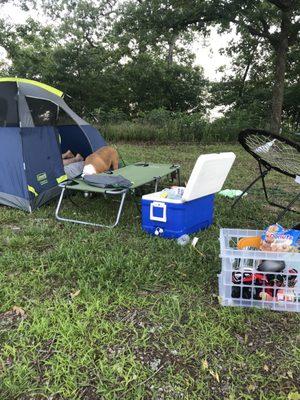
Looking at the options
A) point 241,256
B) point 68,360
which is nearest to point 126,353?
point 68,360

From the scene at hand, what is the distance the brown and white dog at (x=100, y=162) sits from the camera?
4508 millimetres

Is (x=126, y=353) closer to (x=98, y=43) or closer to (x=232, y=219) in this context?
(x=232, y=219)

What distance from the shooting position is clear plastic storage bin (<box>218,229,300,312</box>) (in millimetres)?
2225

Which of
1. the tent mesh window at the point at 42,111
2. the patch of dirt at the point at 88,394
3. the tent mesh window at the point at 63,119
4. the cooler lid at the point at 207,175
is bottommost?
the patch of dirt at the point at 88,394

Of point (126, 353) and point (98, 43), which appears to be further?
point (98, 43)

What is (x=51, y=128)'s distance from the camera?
451 cm

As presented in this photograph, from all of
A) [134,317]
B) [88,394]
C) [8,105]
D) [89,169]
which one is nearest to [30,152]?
[8,105]

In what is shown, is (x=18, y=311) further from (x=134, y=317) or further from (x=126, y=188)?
(x=126, y=188)

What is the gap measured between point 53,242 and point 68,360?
155 centimetres

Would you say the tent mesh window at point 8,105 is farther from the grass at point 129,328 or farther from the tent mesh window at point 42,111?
the grass at point 129,328

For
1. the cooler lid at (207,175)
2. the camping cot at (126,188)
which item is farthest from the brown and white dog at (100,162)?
the cooler lid at (207,175)

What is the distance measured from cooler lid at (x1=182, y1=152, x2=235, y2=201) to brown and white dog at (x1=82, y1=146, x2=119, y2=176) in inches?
62.1

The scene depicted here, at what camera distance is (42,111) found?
4473mm

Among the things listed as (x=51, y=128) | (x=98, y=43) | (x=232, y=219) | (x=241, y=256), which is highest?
(x=98, y=43)
